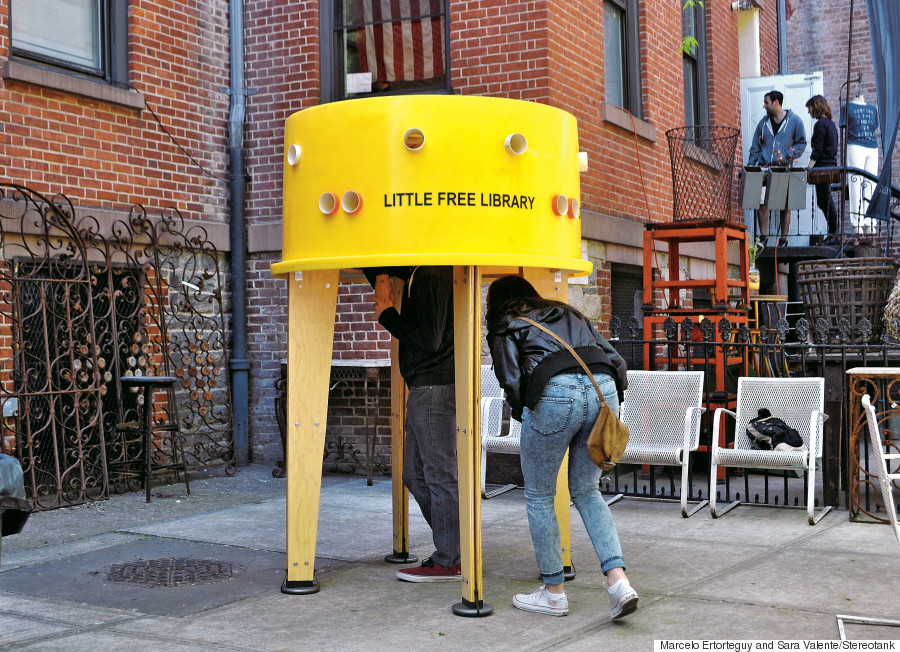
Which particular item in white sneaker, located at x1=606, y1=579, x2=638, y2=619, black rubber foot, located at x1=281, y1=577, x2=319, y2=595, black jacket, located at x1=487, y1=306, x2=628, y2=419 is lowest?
black rubber foot, located at x1=281, y1=577, x2=319, y2=595

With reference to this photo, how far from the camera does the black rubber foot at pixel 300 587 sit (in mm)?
5337

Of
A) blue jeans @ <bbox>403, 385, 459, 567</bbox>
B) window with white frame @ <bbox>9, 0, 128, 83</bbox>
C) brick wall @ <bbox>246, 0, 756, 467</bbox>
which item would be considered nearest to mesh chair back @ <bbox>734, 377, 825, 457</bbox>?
brick wall @ <bbox>246, 0, 756, 467</bbox>

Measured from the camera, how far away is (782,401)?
7707mm

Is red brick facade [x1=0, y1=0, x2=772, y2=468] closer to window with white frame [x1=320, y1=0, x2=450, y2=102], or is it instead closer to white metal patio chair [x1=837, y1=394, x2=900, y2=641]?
window with white frame [x1=320, y1=0, x2=450, y2=102]

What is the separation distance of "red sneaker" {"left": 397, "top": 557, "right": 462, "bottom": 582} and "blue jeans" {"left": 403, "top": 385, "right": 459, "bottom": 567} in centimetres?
5

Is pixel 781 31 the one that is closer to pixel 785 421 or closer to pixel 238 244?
pixel 238 244

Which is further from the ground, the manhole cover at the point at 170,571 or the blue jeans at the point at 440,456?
the blue jeans at the point at 440,456

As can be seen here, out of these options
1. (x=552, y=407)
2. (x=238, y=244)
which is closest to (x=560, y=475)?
(x=552, y=407)

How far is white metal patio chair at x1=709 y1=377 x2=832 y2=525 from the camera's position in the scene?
279 inches

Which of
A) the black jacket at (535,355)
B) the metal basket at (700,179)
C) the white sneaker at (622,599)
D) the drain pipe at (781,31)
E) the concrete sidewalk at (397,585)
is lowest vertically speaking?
the concrete sidewalk at (397,585)

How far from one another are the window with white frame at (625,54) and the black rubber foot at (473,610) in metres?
6.91

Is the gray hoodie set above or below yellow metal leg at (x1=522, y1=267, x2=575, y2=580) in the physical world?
above

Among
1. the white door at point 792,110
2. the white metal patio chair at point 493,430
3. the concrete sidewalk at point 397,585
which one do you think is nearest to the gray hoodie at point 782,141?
the white door at point 792,110

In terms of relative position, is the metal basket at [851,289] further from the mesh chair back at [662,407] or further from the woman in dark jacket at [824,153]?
the woman in dark jacket at [824,153]
